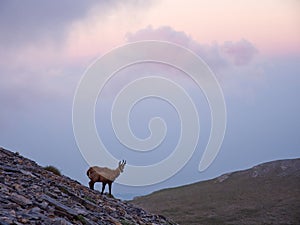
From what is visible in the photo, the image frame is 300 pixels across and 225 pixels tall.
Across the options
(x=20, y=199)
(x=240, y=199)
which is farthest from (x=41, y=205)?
(x=240, y=199)

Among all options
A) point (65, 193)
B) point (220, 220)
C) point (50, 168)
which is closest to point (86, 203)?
point (65, 193)

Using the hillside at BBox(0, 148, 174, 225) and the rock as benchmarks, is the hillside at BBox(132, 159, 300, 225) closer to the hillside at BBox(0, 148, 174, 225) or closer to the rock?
the hillside at BBox(0, 148, 174, 225)

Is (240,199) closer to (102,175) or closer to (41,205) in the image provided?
(102,175)

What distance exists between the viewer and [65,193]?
19891 mm

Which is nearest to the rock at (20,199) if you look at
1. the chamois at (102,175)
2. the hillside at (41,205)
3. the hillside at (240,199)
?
the hillside at (41,205)

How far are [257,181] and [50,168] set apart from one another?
189 ft

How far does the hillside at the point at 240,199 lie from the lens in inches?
2074

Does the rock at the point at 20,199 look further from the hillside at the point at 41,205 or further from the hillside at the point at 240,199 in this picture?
the hillside at the point at 240,199

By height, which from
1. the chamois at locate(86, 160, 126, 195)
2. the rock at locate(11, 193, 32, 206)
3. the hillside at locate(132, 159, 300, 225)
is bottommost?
the rock at locate(11, 193, 32, 206)

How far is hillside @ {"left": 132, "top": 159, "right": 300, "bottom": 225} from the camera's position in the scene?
52.7m

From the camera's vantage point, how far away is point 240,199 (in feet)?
217

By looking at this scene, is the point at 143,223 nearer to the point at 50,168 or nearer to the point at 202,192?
the point at 50,168

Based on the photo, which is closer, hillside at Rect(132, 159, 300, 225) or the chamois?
the chamois

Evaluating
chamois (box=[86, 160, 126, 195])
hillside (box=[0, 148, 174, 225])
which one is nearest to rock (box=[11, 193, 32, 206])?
hillside (box=[0, 148, 174, 225])
